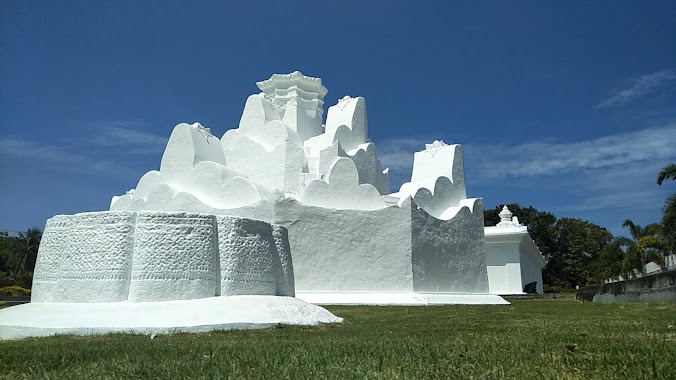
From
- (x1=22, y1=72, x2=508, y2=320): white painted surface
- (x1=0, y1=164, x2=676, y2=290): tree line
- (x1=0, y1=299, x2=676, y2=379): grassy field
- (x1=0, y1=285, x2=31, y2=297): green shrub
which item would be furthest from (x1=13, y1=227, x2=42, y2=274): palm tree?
(x1=0, y1=299, x2=676, y2=379): grassy field

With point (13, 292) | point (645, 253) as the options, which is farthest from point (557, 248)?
point (13, 292)

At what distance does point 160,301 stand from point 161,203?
11592 millimetres

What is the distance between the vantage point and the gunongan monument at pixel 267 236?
1089 centimetres

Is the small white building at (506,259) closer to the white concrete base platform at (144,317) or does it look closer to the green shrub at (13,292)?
the white concrete base platform at (144,317)

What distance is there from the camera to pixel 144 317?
10.1 m

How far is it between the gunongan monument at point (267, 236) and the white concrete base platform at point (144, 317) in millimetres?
33

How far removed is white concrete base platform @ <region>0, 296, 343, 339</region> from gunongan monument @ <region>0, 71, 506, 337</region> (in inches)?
1.3

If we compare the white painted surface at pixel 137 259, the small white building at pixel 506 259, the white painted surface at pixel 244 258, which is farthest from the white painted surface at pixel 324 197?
the small white building at pixel 506 259

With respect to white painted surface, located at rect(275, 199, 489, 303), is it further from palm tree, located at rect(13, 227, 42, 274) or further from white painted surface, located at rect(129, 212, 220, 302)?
palm tree, located at rect(13, 227, 42, 274)

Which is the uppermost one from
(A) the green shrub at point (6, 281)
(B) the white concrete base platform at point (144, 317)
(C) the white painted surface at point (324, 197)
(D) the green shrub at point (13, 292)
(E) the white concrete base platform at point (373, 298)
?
(C) the white painted surface at point (324, 197)

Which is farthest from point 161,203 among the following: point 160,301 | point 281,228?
point 160,301

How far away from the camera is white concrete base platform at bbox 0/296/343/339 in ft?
32.3

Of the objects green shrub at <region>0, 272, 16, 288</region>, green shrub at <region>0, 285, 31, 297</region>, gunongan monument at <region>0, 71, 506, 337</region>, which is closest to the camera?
gunongan monument at <region>0, 71, 506, 337</region>

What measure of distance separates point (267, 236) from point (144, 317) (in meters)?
3.49
